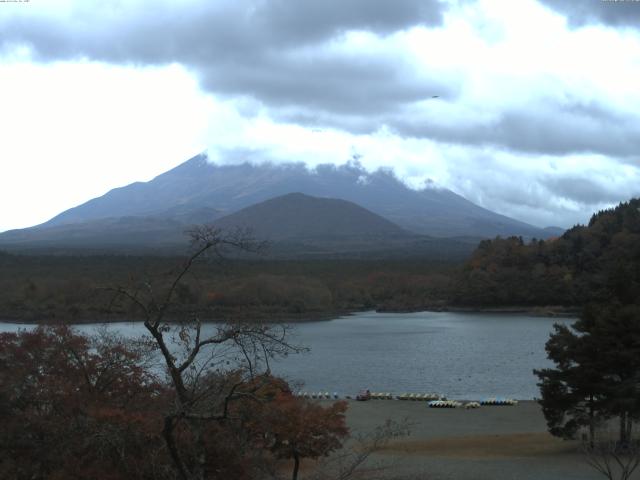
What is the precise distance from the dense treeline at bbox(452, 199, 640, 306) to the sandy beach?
56022 millimetres

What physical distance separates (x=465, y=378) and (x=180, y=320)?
33.2m

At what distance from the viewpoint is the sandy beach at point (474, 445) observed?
16906mm

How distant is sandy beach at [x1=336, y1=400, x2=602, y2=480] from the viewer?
1691cm

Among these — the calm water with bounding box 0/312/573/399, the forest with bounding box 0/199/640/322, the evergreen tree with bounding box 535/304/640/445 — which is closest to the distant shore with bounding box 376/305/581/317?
the forest with bounding box 0/199/640/322

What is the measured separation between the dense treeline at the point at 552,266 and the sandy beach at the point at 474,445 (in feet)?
184

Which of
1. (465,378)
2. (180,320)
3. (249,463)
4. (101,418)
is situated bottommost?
(465,378)

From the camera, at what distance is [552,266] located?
9262 cm

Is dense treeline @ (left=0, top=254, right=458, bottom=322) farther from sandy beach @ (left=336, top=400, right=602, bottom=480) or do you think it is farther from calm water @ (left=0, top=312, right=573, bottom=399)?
sandy beach @ (left=336, top=400, right=602, bottom=480)

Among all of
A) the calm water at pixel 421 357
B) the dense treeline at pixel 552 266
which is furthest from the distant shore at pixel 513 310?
the calm water at pixel 421 357

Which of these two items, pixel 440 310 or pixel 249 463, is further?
pixel 440 310

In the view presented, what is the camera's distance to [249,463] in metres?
10.0

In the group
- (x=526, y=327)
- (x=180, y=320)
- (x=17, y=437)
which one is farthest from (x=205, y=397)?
(x=526, y=327)

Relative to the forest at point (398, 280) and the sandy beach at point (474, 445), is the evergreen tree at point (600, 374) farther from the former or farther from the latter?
the forest at point (398, 280)

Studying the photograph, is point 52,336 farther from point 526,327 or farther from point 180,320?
point 526,327
